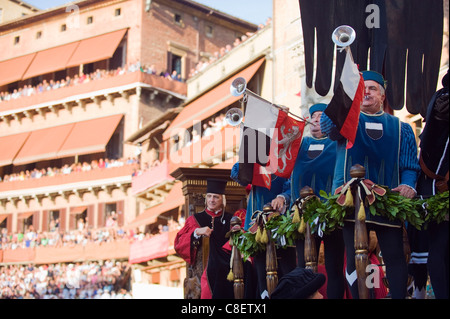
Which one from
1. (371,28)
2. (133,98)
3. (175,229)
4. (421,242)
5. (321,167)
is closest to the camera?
(421,242)

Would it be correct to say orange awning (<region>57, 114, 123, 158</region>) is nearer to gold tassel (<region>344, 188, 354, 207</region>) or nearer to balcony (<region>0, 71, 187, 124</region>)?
balcony (<region>0, 71, 187, 124</region>)

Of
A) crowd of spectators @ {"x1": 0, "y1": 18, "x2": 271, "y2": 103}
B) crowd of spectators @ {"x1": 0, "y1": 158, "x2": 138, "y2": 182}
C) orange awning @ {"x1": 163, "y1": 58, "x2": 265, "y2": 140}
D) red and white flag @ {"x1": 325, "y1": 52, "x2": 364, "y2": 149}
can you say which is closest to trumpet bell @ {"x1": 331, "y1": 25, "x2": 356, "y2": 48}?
red and white flag @ {"x1": 325, "y1": 52, "x2": 364, "y2": 149}

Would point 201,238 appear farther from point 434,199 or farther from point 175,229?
point 175,229

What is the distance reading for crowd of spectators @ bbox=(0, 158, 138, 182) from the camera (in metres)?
36.3

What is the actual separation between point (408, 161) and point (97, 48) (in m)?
34.2

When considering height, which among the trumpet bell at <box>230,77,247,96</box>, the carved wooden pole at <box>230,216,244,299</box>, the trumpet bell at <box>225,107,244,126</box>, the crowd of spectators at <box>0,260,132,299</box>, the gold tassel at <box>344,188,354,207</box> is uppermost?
the trumpet bell at <box>230,77,247,96</box>

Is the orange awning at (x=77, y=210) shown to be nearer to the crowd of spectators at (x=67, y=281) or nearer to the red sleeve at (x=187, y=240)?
the crowd of spectators at (x=67, y=281)

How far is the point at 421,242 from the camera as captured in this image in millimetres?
5258

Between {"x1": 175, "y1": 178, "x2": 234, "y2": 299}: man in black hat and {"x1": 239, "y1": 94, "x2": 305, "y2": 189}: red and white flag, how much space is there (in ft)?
5.01

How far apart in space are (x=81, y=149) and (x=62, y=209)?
3.70 metres

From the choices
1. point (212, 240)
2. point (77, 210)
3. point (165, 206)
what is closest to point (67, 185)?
point (77, 210)

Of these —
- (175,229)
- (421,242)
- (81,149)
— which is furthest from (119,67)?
(421,242)

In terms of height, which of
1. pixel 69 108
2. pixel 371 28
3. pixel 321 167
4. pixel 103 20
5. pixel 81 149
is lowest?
pixel 321 167

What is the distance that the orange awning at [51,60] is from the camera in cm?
3959
